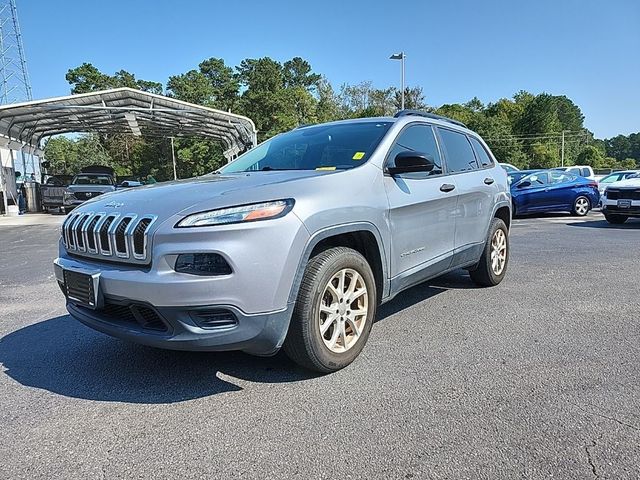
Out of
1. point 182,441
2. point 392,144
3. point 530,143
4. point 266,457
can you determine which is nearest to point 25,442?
point 182,441

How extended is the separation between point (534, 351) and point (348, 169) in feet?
6.04

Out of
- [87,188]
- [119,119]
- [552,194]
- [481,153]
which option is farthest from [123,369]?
[119,119]

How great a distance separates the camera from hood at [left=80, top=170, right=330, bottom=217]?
2670mm

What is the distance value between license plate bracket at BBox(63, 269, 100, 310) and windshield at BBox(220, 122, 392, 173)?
5.31 feet

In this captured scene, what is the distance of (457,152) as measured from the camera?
187 inches

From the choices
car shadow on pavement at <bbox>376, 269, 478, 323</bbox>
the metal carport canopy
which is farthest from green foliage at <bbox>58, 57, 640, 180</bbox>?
car shadow on pavement at <bbox>376, 269, 478, 323</bbox>

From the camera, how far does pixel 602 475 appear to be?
2029mm

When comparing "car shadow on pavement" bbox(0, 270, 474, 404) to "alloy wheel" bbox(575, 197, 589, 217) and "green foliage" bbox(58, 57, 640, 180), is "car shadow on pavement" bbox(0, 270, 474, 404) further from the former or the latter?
"green foliage" bbox(58, 57, 640, 180)

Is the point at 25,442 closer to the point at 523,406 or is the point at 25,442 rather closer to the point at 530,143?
the point at 523,406

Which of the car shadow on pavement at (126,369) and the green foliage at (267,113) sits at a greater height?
the green foliage at (267,113)

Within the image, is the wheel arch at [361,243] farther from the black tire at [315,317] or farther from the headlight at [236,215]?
the headlight at [236,215]

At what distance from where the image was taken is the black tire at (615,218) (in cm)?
1185

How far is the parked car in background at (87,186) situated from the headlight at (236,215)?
636 inches

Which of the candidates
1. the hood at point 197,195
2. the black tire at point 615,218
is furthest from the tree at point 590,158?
the hood at point 197,195
